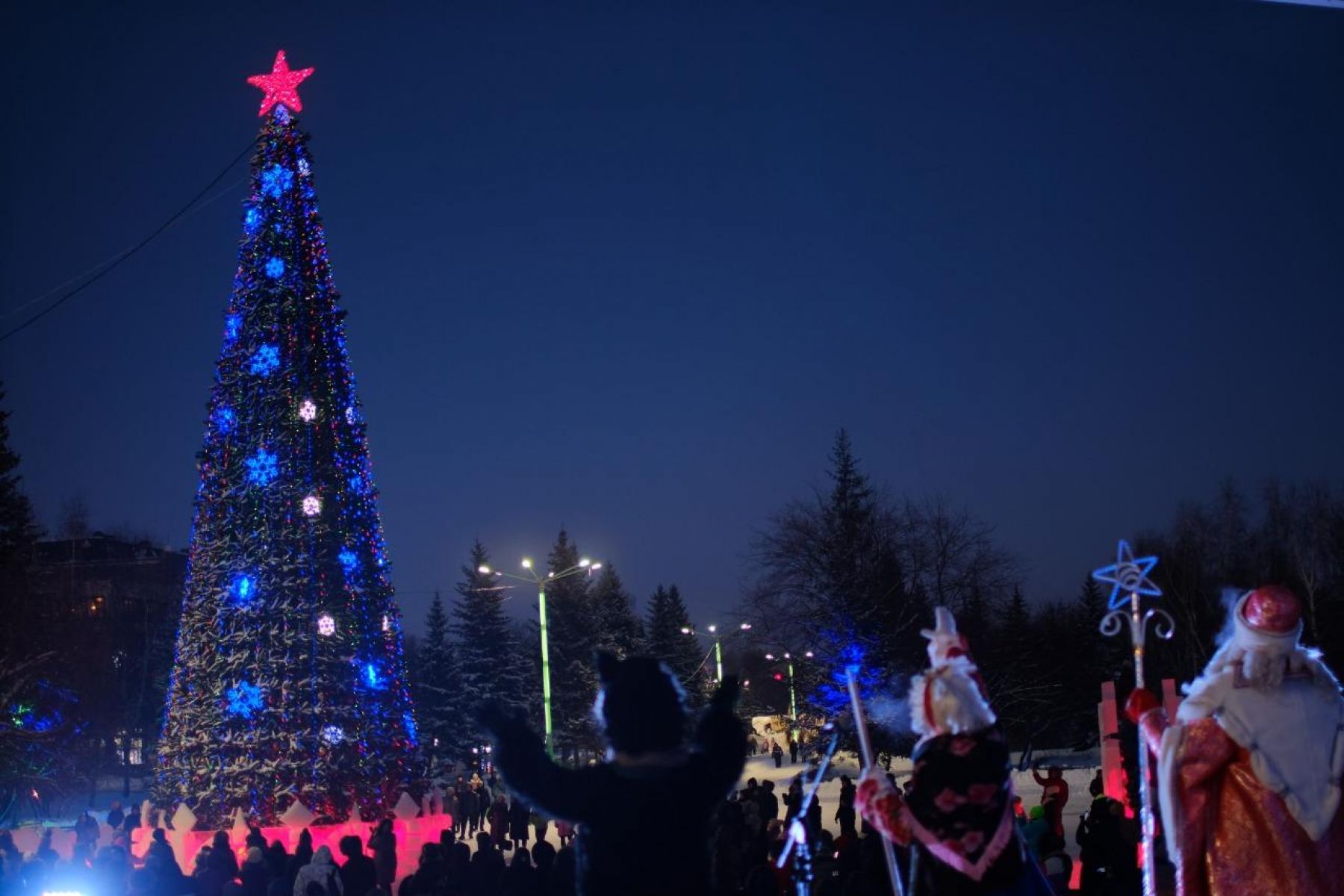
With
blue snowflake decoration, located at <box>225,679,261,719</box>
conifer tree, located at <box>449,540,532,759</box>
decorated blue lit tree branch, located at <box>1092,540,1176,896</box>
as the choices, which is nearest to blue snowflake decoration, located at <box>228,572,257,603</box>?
blue snowflake decoration, located at <box>225,679,261,719</box>

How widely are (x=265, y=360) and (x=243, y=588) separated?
166 inches

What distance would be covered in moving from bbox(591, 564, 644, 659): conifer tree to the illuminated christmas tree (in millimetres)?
Result: 37535

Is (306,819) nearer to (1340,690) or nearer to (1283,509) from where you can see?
(1340,690)

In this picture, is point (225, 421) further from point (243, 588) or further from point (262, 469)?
point (243, 588)

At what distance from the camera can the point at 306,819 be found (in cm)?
2144

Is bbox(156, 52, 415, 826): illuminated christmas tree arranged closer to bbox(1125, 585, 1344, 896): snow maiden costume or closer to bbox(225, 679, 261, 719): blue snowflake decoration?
bbox(225, 679, 261, 719): blue snowflake decoration

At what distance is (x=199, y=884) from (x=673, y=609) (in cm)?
6040

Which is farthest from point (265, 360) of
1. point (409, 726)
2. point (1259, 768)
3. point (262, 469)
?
point (1259, 768)

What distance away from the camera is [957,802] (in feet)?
18.9

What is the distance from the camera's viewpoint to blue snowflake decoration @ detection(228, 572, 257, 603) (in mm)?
23141

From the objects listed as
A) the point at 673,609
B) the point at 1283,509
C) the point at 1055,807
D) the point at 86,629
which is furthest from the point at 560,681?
the point at 1055,807

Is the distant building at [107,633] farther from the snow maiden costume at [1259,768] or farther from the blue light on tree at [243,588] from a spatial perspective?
the snow maiden costume at [1259,768]

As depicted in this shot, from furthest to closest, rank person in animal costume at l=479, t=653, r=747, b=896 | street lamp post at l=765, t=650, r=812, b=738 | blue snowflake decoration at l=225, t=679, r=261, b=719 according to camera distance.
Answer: street lamp post at l=765, t=650, r=812, b=738
blue snowflake decoration at l=225, t=679, r=261, b=719
person in animal costume at l=479, t=653, r=747, b=896

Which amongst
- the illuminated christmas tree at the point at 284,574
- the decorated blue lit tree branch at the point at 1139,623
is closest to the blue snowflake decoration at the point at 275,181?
the illuminated christmas tree at the point at 284,574
